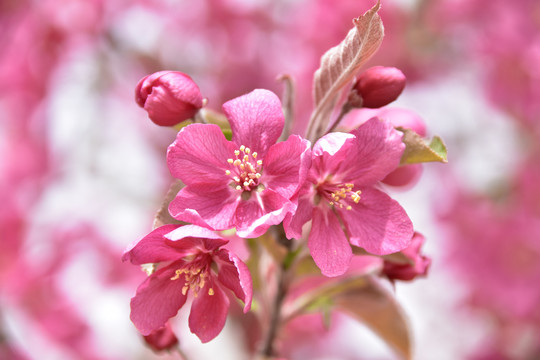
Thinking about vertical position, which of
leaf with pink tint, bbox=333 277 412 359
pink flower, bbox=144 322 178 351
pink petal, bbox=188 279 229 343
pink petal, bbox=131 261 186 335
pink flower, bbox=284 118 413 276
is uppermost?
pink flower, bbox=284 118 413 276

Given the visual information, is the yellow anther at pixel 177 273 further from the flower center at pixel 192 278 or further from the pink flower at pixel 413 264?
the pink flower at pixel 413 264

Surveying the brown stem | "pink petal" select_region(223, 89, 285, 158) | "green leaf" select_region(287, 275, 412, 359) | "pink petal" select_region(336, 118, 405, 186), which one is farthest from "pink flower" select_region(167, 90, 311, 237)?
"green leaf" select_region(287, 275, 412, 359)

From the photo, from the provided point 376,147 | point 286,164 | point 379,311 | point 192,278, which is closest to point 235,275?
point 192,278

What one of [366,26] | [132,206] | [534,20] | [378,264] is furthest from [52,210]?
[534,20]

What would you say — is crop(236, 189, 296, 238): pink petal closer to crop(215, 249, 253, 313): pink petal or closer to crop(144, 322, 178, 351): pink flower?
crop(215, 249, 253, 313): pink petal

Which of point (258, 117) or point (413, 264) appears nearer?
point (258, 117)

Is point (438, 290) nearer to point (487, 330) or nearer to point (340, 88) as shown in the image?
point (487, 330)

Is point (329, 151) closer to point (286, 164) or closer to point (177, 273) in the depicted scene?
point (286, 164)
